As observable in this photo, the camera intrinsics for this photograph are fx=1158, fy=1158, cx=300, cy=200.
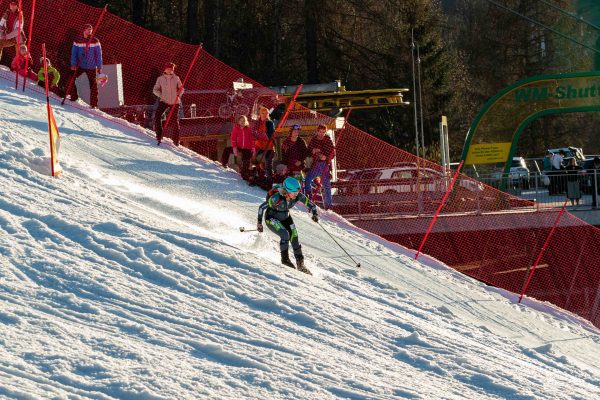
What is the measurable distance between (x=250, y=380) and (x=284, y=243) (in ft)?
16.2

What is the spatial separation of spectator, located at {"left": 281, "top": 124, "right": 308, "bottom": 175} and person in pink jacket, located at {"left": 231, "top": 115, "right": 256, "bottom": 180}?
22.2 inches

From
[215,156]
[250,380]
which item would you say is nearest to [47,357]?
[250,380]

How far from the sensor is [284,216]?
14.3 meters

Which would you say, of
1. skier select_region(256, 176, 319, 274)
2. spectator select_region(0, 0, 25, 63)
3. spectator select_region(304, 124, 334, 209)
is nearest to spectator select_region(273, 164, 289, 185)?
spectator select_region(304, 124, 334, 209)

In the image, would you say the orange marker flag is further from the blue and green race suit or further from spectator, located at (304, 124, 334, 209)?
spectator, located at (304, 124, 334, 209)

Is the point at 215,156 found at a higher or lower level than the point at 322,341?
higher

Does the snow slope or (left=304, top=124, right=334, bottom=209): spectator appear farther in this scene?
(left=304, top=124, right=334, bottom=209): spectator

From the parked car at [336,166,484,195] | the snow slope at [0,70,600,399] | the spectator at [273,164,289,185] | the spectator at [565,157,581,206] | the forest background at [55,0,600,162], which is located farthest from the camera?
the forest background at [55,0,600,162]

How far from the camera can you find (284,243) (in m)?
14.2

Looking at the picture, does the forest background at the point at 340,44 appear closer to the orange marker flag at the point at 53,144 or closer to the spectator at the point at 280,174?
the spectator at the point at 280,174

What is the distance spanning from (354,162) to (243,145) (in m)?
2.17

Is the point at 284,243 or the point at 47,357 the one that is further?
the point at 284,243

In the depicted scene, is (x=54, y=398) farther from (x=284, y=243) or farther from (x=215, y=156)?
(x=215, y=156)

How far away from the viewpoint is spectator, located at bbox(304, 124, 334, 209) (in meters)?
18.9
